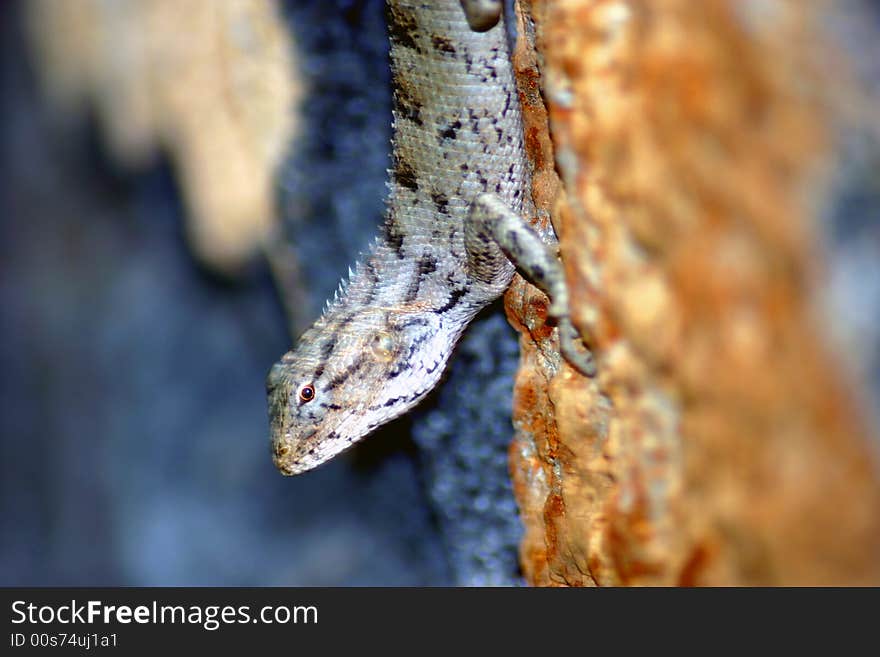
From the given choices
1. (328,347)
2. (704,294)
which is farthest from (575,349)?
(328,347)

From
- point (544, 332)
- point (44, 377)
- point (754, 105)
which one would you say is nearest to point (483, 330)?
point (544, 332)

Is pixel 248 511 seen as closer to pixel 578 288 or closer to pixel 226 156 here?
pixel 226 156

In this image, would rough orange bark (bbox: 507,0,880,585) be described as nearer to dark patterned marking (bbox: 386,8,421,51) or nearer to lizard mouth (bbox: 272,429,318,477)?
dark patterned marking (bbox: 386,8,421,51)

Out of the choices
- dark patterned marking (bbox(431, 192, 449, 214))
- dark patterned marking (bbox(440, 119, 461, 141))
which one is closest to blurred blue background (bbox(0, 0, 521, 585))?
dark patterned marking (bbox(431, 192, 449, 214))

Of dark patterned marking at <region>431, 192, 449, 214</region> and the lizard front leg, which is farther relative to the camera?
dark patterned marking at <region>431, 192, 449, 214</region>

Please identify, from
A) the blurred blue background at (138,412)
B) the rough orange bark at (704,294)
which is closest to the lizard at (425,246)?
the rough orange bark at (704,294)

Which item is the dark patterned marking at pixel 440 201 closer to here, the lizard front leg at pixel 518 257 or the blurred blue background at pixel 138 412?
the lizard front leg at pixel 518 257
